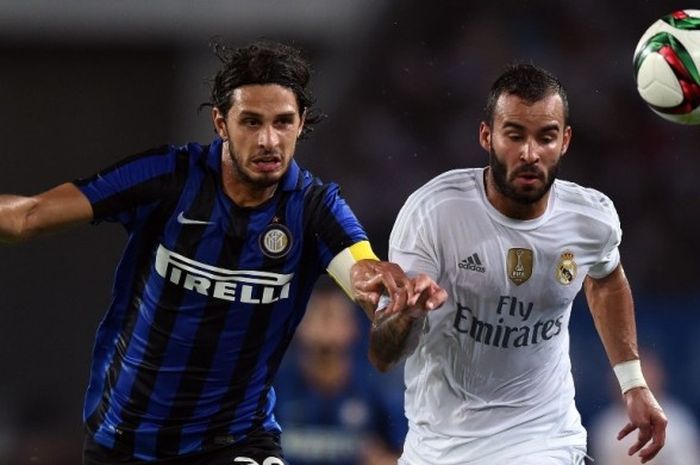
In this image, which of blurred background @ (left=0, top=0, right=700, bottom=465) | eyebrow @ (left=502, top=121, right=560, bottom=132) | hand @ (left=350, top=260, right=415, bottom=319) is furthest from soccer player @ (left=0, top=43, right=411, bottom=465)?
blurred background @ (left=0, top=0, right=700, bottom=465)

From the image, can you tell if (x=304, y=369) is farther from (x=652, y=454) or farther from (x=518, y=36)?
(x=518, y=36)

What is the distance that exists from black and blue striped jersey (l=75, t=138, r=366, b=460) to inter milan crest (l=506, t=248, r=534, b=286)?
0.62 metres

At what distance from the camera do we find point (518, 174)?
5242mm

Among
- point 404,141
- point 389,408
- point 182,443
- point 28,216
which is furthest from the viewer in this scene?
point 404,141

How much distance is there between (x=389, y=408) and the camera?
8305 millimetres

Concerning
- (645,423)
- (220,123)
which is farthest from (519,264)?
(220,123)

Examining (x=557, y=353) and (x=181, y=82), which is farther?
(x=181, y=82)

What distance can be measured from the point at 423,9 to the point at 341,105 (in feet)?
3.59

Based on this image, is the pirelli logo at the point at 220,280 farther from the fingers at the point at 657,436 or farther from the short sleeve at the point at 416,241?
the fingers at the point at 657,436

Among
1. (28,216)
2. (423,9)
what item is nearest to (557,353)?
(28,216)

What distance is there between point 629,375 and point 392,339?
1.40m

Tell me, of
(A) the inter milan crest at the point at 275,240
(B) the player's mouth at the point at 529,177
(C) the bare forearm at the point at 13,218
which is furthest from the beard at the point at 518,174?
(C) the bare forearm at the point at 13,218

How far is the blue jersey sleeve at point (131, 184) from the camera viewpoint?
5.05 meters

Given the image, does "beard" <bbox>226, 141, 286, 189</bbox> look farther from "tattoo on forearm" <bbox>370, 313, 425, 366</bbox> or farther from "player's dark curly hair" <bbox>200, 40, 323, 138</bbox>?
"tattoo on forearm" <bbox>370, 313, 425, 366</bbox>
